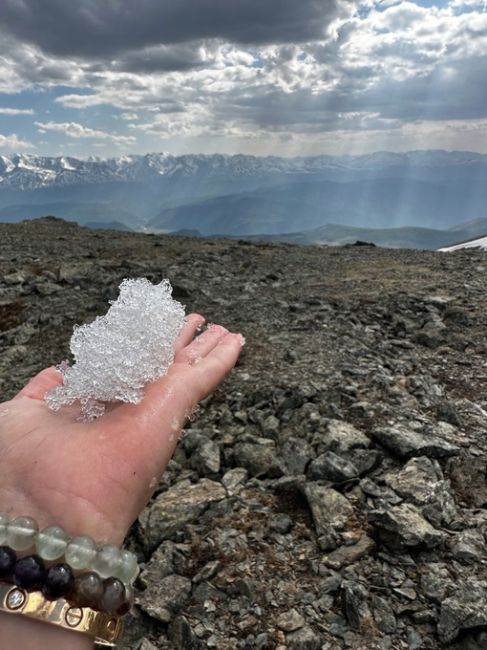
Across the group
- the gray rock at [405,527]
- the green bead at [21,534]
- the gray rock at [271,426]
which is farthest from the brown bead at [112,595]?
the gray rock at [271,426]

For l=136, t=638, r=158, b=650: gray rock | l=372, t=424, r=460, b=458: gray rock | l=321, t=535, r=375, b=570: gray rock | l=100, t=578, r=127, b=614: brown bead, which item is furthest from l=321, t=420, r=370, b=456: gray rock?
l=100, t=578, r=127, b=614: brown bead

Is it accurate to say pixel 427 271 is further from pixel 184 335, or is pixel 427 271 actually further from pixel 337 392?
pixel 184 335

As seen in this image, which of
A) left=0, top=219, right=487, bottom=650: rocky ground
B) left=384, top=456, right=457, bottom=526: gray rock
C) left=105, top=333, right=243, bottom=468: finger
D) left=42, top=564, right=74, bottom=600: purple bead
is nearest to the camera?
left=42, top=564, right=74, bottom=600: purple bead

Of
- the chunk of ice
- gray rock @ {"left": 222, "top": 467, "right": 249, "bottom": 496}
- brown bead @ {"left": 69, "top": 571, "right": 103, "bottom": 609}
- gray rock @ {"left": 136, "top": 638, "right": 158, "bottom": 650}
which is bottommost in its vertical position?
gray rock @ {"left": 136, "top": 638, "right": 158, "bottom": 650}

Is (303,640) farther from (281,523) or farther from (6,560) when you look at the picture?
(6,560)

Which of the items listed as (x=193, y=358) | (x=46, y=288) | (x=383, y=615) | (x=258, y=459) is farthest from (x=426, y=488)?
(x=46, y=288)

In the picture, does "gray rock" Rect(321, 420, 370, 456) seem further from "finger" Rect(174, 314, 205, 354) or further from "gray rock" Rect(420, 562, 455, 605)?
"finger" Rect(174, 314, 205, 354)
